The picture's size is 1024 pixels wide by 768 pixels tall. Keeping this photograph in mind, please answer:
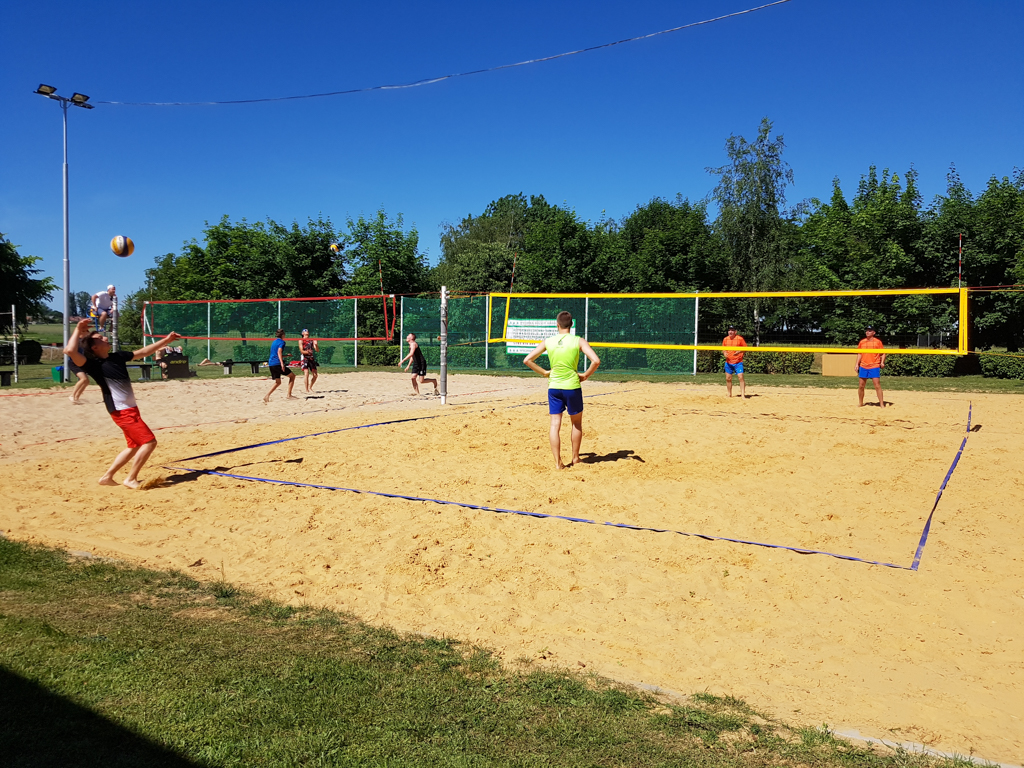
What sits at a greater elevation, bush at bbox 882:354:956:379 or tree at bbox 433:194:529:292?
tree at bbox 433:194:529:292

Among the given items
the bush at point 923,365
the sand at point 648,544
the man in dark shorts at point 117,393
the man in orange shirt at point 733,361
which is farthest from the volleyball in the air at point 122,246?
the bush at point 923,365

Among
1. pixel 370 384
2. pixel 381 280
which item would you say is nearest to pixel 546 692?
pixel 370 384

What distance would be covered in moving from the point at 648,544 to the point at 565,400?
262cm

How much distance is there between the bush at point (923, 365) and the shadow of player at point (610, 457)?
54.2 ft

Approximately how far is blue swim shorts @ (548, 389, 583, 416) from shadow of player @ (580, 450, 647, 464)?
2.17 ft

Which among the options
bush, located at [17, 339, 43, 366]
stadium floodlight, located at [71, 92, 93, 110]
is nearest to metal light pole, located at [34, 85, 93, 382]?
stadium floodlight, located at [71, 92, 93, 110]

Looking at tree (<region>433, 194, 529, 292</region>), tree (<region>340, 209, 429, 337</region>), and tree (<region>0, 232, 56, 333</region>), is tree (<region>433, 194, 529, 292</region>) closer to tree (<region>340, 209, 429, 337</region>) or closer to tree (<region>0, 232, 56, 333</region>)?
tree (<region>340, 209, 429, 337</region>)

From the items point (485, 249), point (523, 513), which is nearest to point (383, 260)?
point (485, 249)

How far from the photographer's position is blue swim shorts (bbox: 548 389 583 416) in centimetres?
756

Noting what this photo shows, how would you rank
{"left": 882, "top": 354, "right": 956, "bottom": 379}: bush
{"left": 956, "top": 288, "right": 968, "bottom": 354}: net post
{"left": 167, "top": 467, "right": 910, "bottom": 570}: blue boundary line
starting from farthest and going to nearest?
1. {"left": 882, "top": 354, "right": 956, "bottom": 379}: bush
2. {"left": 956, "top": 288, "right": 968, "bottom": 354}: net post
3. {"left": 167, "top": 467, "right": 910, "bottom": 570}: blue boundary line

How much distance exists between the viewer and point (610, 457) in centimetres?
816

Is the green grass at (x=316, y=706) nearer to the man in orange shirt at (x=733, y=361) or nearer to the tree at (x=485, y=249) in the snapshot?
the man in orange shirt at (x=733, y=361)

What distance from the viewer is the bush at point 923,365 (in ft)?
69.4

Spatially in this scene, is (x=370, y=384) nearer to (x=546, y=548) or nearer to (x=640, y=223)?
(x=546, y=548)
